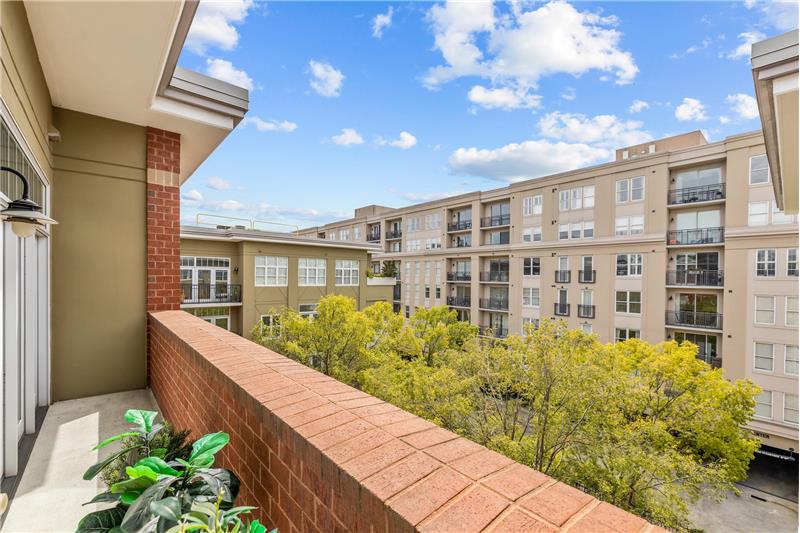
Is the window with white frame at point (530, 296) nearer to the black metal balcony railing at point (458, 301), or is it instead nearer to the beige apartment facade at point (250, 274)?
the black metal balcony railing at point (458, 301)

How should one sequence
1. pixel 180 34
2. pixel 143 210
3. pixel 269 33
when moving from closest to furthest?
1. pixel 180 34
2. pixel 143 210
3. pixel 269 33

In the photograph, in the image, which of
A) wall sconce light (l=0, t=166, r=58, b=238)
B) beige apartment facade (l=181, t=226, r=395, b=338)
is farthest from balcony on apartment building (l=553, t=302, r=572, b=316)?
wall sconce light (l=0, t=166, r=58, b=238)

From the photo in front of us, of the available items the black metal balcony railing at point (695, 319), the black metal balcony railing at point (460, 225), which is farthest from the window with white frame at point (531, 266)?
the black metal balcony railing at point (695, 319)

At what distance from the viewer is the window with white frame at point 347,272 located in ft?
71.7

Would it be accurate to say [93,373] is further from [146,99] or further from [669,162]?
[669,162]

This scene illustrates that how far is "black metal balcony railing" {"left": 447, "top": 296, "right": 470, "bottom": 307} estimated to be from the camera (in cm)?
2802

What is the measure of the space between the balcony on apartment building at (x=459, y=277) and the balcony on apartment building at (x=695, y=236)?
12860mm

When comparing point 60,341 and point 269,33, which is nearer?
point 60,341

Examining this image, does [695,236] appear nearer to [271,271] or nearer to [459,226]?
[459,226]

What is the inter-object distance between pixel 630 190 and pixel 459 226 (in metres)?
12.4

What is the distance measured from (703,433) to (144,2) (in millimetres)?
16230

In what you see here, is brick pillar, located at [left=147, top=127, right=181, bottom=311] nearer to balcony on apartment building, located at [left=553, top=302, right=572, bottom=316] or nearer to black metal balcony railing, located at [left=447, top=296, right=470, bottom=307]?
balcony on apartment building, located at [left=553, top=302, right=572, bottom=316]

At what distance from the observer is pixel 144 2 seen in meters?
2.55

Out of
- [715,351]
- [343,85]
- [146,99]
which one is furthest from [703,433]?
[146,99]
